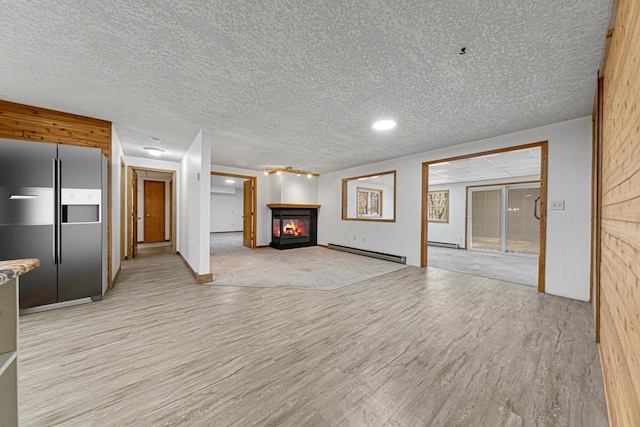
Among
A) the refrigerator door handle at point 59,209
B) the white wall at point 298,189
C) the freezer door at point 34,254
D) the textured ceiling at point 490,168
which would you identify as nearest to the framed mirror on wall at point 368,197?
the white wall at point 298,189

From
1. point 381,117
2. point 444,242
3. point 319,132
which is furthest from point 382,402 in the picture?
point 444,242

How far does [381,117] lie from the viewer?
3.01 metres

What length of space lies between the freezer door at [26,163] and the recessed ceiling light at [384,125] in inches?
149

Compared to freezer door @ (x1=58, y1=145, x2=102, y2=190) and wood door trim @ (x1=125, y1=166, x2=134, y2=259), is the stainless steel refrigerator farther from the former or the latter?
wood door trim @ (x1=125, y1=166, x2=134, y2=259)

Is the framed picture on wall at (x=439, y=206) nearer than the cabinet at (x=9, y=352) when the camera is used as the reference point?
No

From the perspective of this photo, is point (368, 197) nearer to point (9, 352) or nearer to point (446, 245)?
point (446, 245)

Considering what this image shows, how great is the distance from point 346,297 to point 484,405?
1779 millimetres

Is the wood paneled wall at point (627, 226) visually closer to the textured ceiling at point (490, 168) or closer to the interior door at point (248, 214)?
the textured ceiling at point (490, 168)

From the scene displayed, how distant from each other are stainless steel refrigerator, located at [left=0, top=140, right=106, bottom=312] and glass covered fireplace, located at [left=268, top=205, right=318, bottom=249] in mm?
4356

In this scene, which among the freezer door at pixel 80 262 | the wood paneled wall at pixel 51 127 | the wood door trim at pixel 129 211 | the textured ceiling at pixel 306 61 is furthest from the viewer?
the wood door trim at pixel 129 211

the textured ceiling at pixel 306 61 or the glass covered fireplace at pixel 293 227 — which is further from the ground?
the textured ceiling at pixel 306 61

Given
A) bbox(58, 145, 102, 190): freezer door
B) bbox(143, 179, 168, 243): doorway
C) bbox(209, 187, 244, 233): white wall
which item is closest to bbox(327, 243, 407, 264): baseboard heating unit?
bbox(58, 145, 102, 190): freezer door

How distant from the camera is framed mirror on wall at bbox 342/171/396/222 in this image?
7418mm

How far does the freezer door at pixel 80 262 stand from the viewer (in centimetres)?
262
